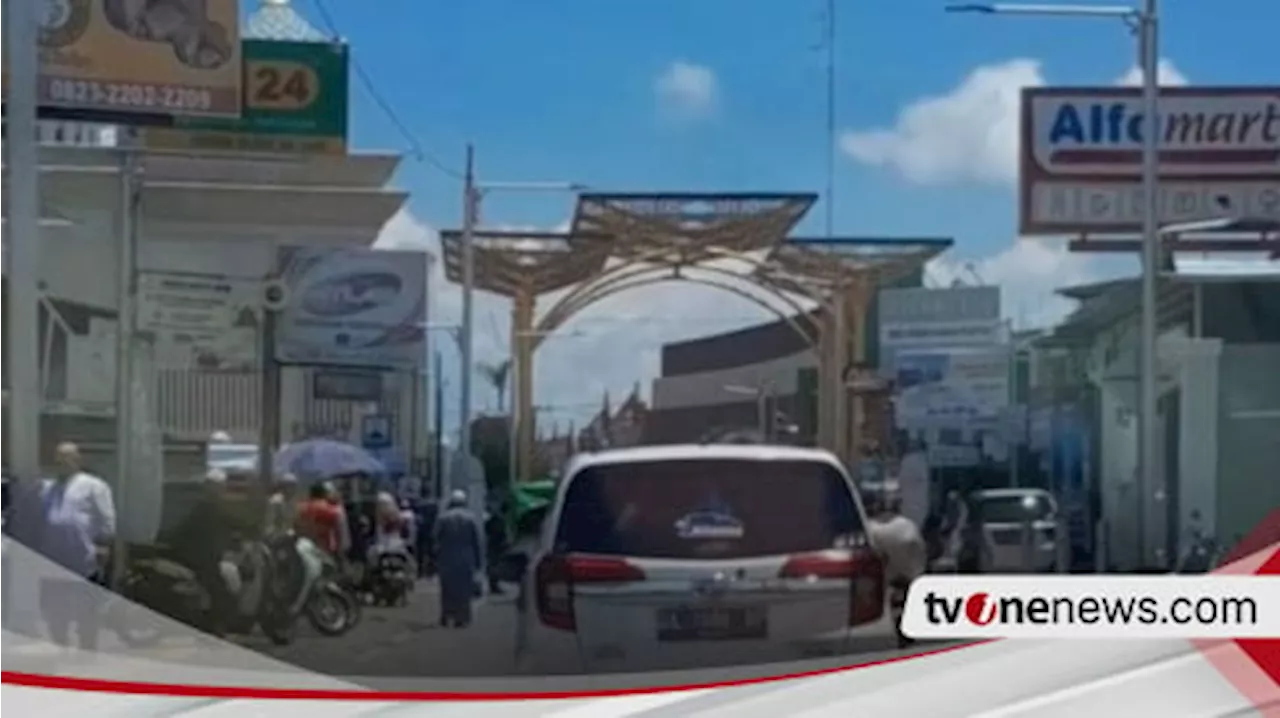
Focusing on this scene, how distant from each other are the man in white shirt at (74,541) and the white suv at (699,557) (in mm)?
872

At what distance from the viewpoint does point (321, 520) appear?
325 centimetres

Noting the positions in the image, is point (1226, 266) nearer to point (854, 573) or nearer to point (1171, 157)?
point (1171, 157)

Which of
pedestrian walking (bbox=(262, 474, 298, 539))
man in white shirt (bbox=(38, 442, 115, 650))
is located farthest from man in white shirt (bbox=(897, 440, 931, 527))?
man in white shirt (bbox=(38, 442, 115, 650))

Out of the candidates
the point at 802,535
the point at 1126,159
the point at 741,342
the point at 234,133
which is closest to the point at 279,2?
the point at 234,133

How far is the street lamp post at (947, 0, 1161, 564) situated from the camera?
317 centimetres

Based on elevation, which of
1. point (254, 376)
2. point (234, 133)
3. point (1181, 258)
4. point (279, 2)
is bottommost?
point (254, 376)

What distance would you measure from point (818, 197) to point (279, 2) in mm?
1128

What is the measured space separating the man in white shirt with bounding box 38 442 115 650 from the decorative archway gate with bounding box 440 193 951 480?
0.84m

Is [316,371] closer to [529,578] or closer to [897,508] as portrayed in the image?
[529,578]

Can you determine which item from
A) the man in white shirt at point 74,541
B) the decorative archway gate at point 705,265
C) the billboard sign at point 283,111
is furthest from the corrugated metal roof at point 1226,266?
the man in white shirt at point 74,541

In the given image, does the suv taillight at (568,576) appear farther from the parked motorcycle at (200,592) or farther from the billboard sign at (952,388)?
the billboard sign at (952,388)

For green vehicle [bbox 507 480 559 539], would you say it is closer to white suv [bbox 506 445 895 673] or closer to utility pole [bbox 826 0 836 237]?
white suv [bbox 506 445 895 673]

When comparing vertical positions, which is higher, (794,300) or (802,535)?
(794,300)

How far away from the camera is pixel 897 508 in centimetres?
328
